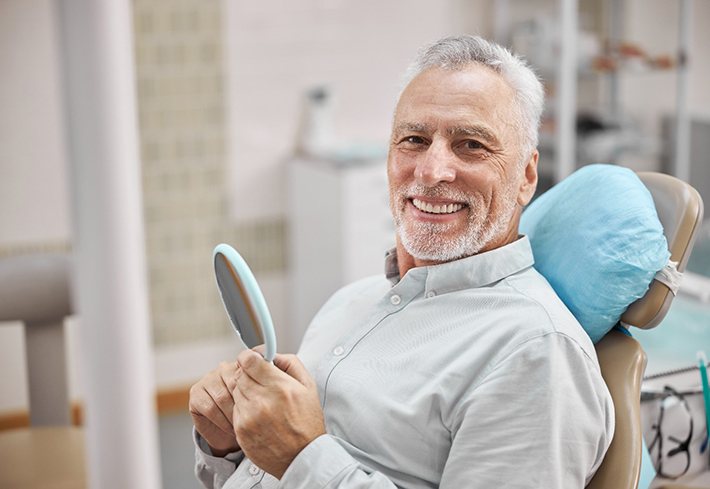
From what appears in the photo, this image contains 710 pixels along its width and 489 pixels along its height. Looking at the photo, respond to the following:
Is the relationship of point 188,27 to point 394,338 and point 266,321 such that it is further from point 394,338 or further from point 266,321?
point 266,321

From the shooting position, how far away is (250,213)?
12.3ft

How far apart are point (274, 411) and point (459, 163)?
19.1 inches

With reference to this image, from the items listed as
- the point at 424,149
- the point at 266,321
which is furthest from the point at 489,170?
the point at 266,321

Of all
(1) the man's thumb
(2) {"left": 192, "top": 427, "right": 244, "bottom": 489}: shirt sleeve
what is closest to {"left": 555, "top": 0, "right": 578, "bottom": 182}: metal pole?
(2) {"left": 192, "top": 427, "right": 244, "bottom": 489}: shirt sleeve

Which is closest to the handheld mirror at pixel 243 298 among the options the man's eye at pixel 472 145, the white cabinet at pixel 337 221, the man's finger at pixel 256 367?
the man's finger at pixel 256 367

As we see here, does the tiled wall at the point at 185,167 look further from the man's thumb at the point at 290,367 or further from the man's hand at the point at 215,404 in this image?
the man's thumb at the point at 290,367

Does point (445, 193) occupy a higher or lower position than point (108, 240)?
lower

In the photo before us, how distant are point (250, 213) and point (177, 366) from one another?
688 mm

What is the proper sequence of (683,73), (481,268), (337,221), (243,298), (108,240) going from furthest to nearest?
(683,73) < (337,221) < (481,268) < (243,298) < (108,240)

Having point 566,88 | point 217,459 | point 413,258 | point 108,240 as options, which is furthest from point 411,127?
point 566,88

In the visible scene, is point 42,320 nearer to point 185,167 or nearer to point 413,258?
point 413,258

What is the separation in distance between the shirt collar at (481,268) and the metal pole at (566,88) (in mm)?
2525

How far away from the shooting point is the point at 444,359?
4.21 ft

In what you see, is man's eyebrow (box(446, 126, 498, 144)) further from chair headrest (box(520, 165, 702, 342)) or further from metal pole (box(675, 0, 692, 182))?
metal pole (box(675, 0, 692, 182))
